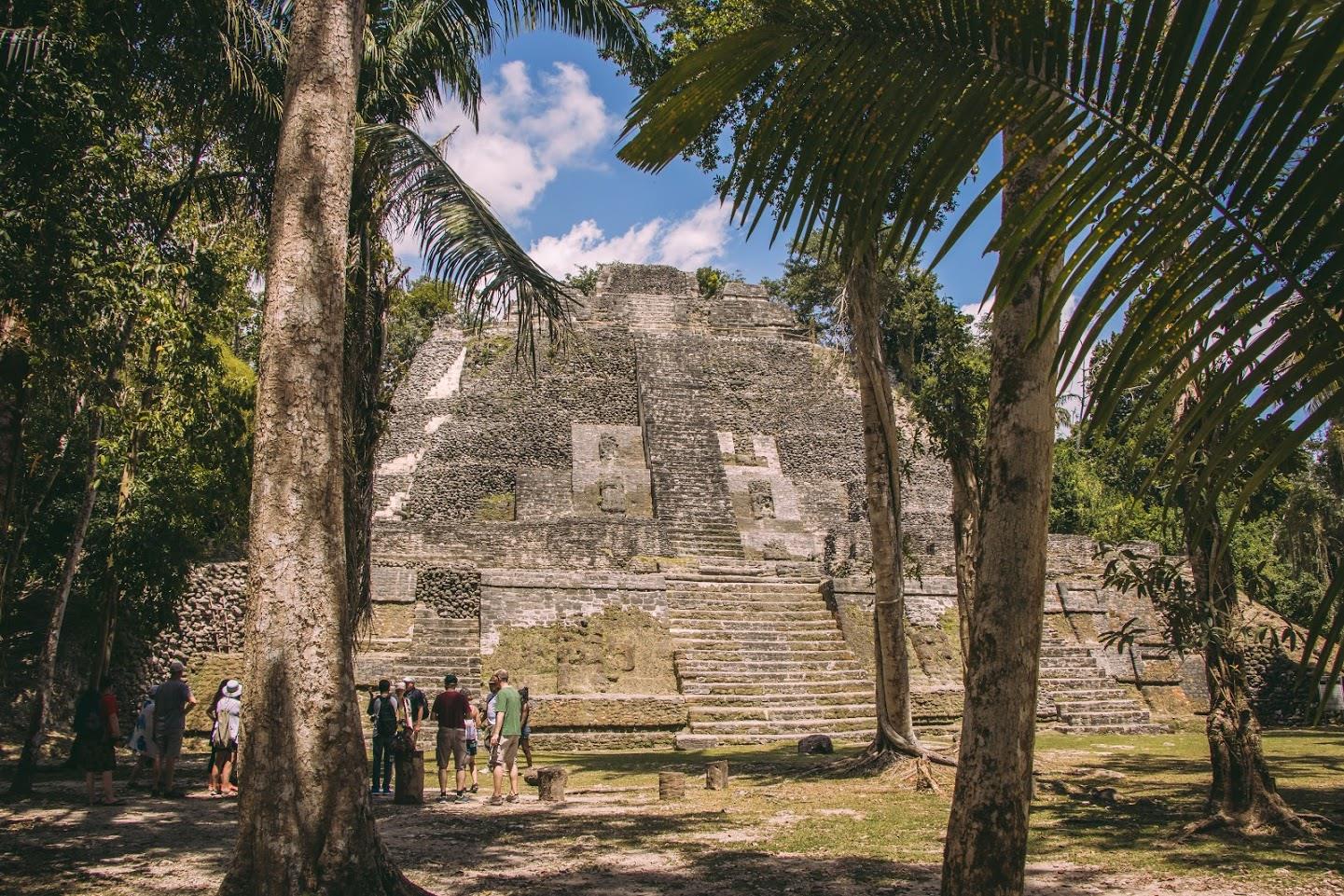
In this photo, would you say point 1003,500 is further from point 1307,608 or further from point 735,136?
point 1307,608

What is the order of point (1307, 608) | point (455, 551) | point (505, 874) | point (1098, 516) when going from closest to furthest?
point (505, 874) → point (455, 551) → point (1307, 608) → point (1098, 516)

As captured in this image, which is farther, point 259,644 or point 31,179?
point 31,179

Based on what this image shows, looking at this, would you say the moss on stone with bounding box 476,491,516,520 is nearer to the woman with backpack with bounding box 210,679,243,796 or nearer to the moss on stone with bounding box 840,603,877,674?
the moss on stone with bounding box 840,603,877,674

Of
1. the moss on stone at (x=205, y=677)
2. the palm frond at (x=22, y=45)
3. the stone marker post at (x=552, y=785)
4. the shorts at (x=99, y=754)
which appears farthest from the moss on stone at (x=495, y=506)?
the palm frond at (x=22, y=45)

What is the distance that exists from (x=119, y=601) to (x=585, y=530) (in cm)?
656

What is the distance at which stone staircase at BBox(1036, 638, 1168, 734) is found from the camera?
12.8m

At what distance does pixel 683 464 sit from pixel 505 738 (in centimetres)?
1405

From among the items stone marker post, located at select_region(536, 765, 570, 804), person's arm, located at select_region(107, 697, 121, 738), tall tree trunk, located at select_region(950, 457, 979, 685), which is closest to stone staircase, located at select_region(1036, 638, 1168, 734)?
tall tree trunk, located at select_region(950, 457, 979, 685)

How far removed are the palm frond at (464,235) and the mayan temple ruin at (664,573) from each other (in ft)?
1.33

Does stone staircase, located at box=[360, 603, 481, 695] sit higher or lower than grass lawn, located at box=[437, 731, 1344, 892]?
higher

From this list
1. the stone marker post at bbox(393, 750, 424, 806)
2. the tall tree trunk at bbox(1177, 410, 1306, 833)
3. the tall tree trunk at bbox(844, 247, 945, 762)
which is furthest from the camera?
the tall tree trunk at bbox(844, 247, 945, 762)

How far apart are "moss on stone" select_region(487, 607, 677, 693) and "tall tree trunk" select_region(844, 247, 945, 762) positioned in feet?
14.6

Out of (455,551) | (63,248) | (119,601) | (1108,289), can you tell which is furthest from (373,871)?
(455,551)

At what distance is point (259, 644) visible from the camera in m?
3.50
